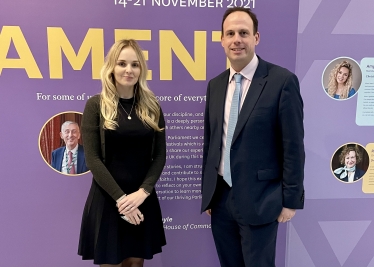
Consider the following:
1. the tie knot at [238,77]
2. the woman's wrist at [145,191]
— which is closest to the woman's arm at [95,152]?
the woman's wrist at [145,191]

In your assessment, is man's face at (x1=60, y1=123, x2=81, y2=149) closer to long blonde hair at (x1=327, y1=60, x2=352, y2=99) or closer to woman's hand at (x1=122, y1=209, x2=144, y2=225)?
woman's hand at (x1=122, y1=209, x2=144, y2=225)

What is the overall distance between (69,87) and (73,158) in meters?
0.52

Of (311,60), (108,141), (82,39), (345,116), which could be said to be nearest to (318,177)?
(345,116)

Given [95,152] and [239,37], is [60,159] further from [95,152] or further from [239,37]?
[239,37]

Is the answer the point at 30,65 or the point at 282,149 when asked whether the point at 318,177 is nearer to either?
the point at 282,149

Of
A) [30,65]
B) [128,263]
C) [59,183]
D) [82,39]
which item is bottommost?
[128,263]

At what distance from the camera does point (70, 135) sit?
7.04 feet

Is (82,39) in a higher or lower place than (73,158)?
higher

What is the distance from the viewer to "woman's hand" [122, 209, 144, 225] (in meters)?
1.59

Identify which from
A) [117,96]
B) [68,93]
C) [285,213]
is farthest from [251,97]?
[68,93]

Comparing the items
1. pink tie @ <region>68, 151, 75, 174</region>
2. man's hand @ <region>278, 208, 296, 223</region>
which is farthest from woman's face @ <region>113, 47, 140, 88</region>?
man's hand @ <region>278, 208, 296, 223</region>

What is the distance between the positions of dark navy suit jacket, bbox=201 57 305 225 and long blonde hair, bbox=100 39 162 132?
517 mm

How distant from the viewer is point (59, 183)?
2188mm

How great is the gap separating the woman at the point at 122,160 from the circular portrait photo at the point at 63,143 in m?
0.59
